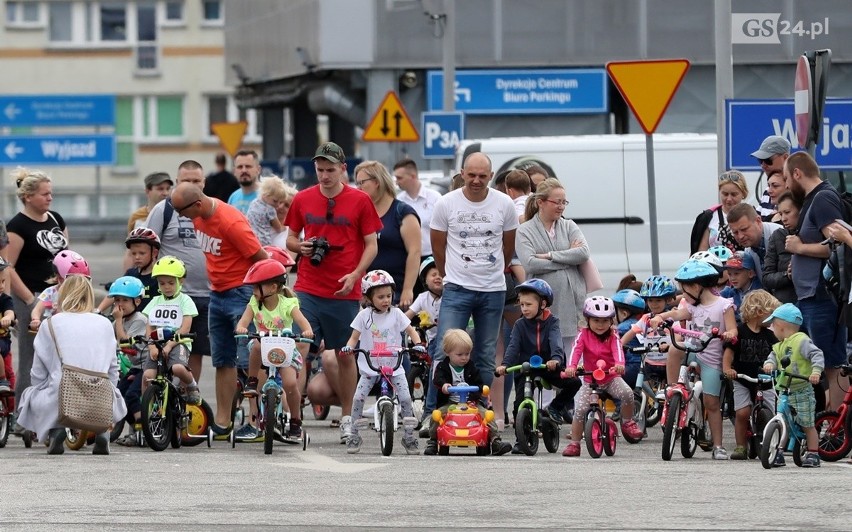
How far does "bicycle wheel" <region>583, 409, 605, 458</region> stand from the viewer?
13148 millimetres

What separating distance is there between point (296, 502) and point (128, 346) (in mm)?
3946

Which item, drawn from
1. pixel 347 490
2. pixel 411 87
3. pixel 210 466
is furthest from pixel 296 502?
pixel 411 87

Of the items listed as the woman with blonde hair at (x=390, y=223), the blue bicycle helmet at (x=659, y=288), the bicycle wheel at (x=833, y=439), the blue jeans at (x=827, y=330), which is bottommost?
the bicycle wheel at (x=833, y=439)

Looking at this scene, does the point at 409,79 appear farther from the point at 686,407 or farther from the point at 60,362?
the point at 686,407

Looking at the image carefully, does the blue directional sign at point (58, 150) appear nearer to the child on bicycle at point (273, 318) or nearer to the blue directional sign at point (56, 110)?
the blue directional sign at point (56, 110)

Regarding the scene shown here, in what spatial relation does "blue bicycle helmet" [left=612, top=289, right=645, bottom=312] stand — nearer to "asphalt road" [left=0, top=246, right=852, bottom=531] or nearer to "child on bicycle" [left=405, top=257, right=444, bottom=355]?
"child on bicycle" [left=405, top=257, right=444, bottom=355]

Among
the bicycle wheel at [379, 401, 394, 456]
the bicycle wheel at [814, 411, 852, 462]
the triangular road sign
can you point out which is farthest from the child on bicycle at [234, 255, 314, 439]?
the triangular road sign

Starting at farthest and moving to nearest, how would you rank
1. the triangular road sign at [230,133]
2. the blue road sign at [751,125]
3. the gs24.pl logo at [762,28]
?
the triangular road sign at [230,133] < the gs24.pl logo at [762,28] < the blue road sign at [751,125]

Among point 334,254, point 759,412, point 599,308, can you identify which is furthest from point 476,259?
point 759,412

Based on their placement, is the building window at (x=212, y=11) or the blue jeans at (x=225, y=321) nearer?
the blue jeans at (x=225, y=321)

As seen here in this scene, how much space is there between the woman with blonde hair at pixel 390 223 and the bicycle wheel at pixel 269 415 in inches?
91.2

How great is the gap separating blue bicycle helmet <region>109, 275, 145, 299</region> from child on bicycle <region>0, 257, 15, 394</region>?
0.77 m

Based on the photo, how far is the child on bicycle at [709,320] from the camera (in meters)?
13.2

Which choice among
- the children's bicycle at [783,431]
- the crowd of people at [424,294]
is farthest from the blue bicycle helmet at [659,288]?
the children's bicycle at [783,431]
